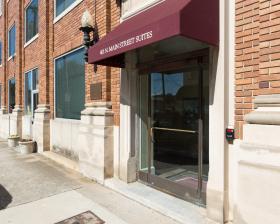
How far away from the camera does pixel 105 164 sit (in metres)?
5.54

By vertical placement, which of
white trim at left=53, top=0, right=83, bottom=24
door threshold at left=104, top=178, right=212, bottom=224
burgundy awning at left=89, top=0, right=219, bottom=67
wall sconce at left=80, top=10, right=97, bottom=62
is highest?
white trim at left=53, top=0, right=83, bottom=24

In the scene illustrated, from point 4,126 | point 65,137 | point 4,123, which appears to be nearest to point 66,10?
point 65,137

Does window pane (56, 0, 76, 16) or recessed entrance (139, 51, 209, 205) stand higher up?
window pane (56, 0, 76, 16)

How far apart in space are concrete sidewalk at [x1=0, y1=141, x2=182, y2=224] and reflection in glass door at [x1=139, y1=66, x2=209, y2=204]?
0.76m

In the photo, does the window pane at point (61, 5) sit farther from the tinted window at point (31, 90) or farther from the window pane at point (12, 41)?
the window pane at point (12, 41)

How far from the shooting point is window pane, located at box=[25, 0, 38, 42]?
35.2 ft

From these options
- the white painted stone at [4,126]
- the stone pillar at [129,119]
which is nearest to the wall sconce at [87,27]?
the stone pillar at [129,119]

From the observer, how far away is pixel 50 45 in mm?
9008

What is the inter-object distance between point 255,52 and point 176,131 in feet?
6.79

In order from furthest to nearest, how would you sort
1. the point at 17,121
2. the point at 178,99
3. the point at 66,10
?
the point at 17,121, the point at 66,10, the point at 178,99

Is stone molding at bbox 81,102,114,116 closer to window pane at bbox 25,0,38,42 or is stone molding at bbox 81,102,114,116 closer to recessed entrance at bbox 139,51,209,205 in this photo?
recessed entrance at bbox 139,51,209,205

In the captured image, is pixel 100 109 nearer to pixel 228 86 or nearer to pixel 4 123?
pixel 228 86

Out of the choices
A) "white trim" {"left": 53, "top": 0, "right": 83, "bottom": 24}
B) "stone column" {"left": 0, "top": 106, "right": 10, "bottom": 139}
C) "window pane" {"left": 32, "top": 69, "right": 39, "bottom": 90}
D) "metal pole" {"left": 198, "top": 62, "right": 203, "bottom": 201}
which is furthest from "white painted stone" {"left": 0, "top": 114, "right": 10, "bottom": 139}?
"metal pole" {"left": 198, "top": 62, "right": 203, "bottom": 201}

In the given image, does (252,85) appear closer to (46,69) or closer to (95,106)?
(95,106)
